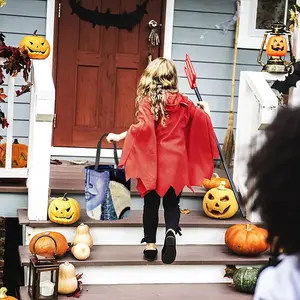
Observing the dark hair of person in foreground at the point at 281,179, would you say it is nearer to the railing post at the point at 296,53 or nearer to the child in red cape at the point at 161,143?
the child in red cape at the point at 161,143

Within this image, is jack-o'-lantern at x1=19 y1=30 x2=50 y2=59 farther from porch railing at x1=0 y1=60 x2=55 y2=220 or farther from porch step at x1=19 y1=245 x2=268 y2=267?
porch step at x1=19 y1=245 x2=268 y2=267

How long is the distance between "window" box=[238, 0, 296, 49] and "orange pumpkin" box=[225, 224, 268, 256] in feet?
9.07

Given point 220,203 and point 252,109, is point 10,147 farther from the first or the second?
point 252,109

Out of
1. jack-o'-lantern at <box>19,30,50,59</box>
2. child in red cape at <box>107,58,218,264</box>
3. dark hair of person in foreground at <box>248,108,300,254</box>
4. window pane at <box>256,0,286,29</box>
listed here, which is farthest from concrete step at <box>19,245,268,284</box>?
dark hair of person in foreground at <box>248,108,300,254</box>

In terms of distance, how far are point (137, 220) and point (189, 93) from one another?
2.42 metres

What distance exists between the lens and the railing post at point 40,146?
16.0 ft

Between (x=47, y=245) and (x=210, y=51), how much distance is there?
3.39 meters

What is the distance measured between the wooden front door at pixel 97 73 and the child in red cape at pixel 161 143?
2.51 metres

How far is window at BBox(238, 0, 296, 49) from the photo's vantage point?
729cm

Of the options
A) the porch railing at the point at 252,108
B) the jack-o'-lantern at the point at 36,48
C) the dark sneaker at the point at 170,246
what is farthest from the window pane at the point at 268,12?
the dark sneaker at the point at 170,246

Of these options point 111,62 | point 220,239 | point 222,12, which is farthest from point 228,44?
point 220,239

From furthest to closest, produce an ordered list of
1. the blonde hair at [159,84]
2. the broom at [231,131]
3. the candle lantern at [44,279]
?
the broom at [231,131], the blonde hair at [159,84], the candle lantern at [44,279]

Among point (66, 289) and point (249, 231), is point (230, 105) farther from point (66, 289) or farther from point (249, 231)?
point (66, 289)

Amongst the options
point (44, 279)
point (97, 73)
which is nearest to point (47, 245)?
point (44, 279)
